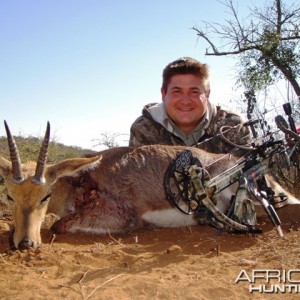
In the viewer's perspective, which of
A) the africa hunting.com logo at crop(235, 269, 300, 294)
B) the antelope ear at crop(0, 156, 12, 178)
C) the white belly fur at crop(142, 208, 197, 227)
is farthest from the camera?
the white belly fur at crop(142, 208, 197, 227)

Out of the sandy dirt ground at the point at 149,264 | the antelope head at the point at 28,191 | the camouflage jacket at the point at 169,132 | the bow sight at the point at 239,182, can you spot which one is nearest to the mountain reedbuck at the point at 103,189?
the antelope head at the point at 28,191

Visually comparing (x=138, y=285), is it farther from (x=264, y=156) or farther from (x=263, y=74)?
(x=263, y=74)

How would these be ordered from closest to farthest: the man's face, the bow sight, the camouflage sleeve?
the bow sight < the camouflage sleeve < the man's face

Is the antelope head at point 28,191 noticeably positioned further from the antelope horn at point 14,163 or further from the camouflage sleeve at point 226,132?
the camouflage sleeve at point 226,132

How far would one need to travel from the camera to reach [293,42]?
11.5 metres

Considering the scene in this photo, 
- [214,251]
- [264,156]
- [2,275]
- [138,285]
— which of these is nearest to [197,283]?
[138,285]

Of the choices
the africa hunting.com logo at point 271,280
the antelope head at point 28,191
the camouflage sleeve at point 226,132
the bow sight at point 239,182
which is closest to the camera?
the africa hunting.com logo at point 271,280

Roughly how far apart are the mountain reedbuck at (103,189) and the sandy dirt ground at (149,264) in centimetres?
31

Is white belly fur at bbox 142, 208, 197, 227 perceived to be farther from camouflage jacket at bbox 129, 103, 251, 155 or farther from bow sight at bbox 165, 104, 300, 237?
camouflage jacket at bbox 129, 103, 251, 155

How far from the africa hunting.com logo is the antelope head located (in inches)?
99.5

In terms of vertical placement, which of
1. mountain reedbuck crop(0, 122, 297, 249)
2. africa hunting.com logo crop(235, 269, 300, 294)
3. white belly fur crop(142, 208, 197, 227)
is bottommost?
africa hunting.com logo crop(235, 269, 300, 294)

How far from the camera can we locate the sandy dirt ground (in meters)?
3.02

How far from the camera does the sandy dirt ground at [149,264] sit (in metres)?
3.02

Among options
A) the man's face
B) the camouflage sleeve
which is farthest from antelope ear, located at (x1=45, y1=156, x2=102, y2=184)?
the camouflage sleeve
